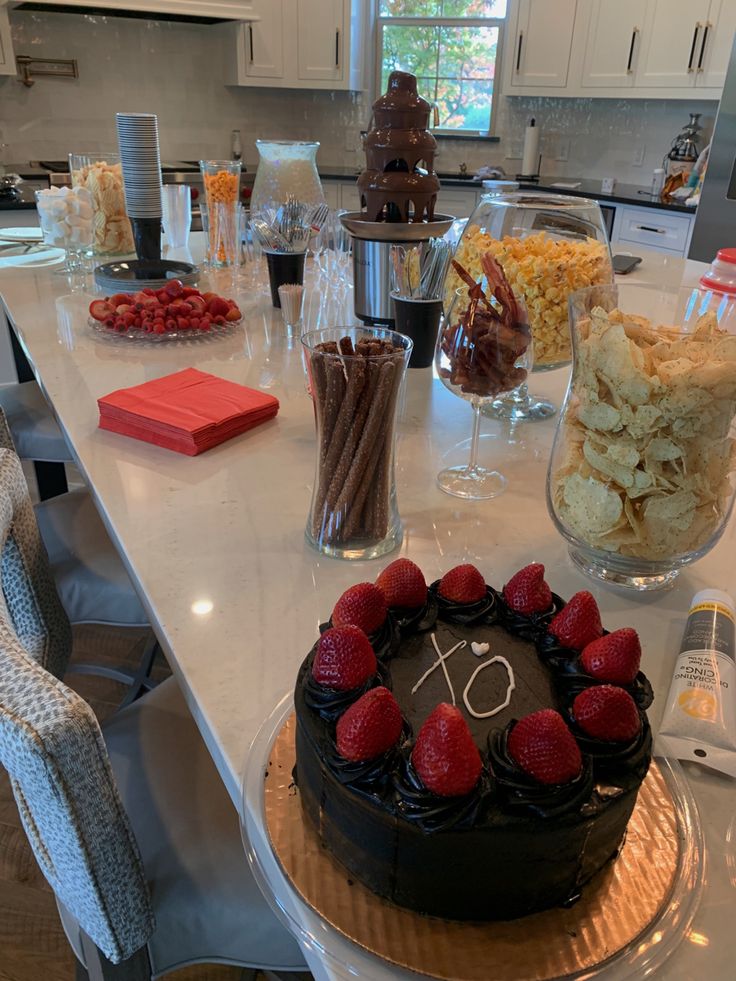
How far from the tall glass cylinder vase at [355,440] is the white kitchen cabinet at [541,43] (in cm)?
428

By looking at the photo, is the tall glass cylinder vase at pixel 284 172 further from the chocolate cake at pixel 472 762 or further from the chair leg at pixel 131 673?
the chocolate cake at pixel 472 762

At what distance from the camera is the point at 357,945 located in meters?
0.48

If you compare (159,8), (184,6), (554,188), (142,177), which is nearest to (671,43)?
(554,188)

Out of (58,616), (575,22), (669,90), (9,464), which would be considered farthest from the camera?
(575,22)

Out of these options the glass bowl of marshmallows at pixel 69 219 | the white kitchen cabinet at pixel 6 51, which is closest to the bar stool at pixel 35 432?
the glass bowl of marshmallows at pixel 69 219

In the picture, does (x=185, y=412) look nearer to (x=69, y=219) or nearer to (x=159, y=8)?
(x=69, y=219)

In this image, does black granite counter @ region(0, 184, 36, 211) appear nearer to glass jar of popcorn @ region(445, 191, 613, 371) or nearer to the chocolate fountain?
the chocolate fountain

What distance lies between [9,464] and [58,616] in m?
0.26

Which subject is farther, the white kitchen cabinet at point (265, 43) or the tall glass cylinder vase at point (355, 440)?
the white kitchen cabinet at point (265, 43)

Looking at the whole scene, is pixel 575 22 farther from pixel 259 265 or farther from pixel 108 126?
pixel 259 265

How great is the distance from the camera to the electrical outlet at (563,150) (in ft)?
15.9

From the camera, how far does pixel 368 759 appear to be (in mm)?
496

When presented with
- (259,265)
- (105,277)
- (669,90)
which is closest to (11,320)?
(105,277)

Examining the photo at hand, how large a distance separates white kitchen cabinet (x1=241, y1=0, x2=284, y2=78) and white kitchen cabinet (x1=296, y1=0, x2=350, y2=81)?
0.11 m
